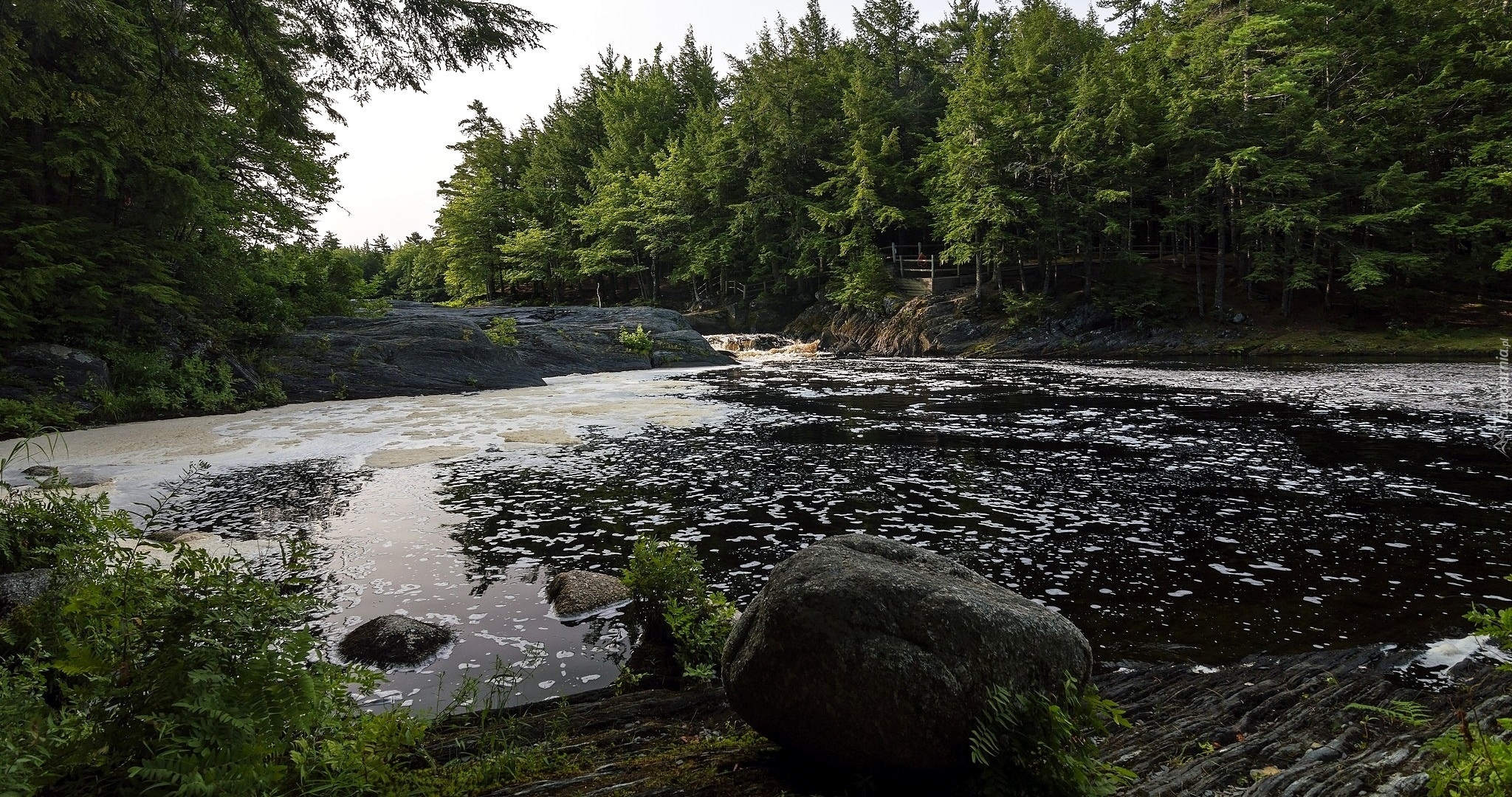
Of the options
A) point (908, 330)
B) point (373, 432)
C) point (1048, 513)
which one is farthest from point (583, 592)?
point (908, 330)

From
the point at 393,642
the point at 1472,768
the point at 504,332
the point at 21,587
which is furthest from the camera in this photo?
the point at 504,332

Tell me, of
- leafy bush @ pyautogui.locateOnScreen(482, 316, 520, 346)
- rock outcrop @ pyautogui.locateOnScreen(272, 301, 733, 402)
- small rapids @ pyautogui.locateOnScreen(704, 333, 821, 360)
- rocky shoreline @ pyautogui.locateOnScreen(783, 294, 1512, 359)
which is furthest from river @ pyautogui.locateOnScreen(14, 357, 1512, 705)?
small rapids @ pyautogui.locateOnScreen(704, 333, 821, 360)

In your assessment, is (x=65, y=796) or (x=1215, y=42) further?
(x=1215, y=42)

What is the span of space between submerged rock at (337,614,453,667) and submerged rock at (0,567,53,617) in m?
1.87

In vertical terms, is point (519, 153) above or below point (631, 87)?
below

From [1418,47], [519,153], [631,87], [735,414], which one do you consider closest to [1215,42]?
[1418,47]

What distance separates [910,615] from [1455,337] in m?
39.0

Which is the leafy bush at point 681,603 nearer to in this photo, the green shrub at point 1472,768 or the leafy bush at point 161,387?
the green shrub at point 1472,768

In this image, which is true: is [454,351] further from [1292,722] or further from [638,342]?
[1292,722]

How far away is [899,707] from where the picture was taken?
10.4 feet

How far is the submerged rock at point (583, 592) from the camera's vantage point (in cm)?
582

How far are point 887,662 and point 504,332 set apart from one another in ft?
90.0

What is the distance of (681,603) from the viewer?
5.32m

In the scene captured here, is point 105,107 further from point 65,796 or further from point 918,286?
point 918,286
